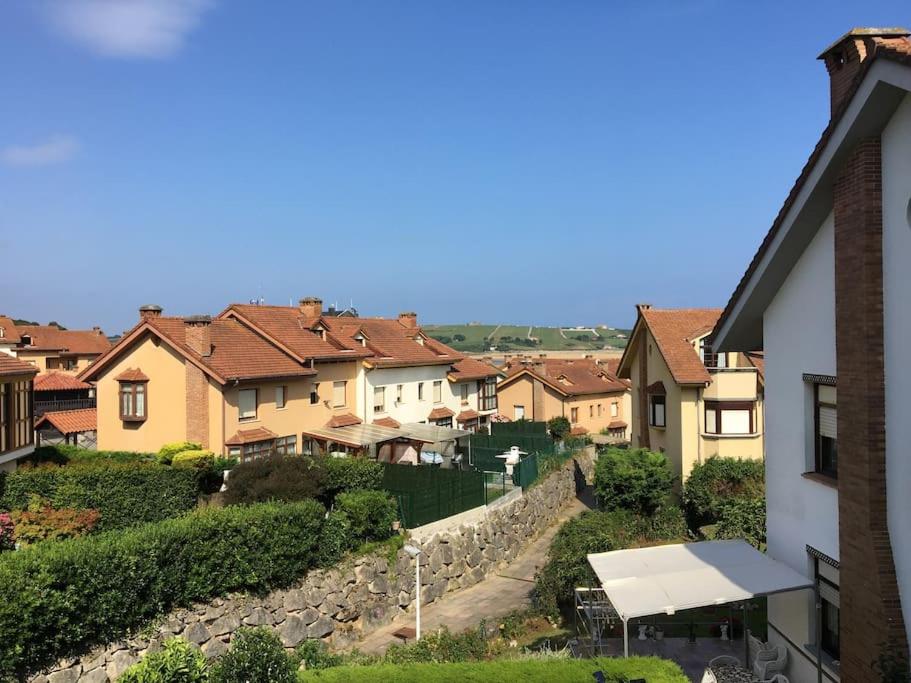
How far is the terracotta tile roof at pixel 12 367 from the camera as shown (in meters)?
23.6

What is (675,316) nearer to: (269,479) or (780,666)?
(269,479)

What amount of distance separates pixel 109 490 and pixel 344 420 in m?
19.0

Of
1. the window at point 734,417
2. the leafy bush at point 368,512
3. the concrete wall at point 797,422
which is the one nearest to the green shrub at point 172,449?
the leafy bush at point 368,512

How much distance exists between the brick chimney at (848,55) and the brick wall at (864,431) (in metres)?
1.34

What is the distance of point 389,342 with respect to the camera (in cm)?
4731

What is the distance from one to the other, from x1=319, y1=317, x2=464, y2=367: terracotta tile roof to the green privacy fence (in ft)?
48.5

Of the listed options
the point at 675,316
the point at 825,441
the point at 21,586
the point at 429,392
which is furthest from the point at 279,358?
the point at 825,441

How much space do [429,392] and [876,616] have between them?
39939 millimetres

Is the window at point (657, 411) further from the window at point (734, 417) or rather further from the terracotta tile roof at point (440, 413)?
the terracotta tile roof at point (440, 413)

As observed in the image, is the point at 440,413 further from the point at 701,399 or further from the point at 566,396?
the point at 701,399

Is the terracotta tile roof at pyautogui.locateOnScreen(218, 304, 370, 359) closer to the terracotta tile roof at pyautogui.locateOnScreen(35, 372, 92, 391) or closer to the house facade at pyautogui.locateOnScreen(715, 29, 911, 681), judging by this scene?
the terracotta tile roof at pyautogui.locateOnScreen(35, 372, 92, 391)

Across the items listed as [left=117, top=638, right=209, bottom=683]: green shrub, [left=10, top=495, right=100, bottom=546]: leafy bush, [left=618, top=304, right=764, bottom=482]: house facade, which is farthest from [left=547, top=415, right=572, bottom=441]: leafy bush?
[left=117, top=638, right=209, bottom=683]: green shrub

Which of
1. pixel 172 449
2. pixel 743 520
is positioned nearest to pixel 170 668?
pixel 172 449

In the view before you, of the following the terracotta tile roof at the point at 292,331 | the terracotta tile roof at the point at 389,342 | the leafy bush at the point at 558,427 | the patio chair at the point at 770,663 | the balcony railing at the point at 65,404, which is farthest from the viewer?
the balcony railing at the point at 65,404
